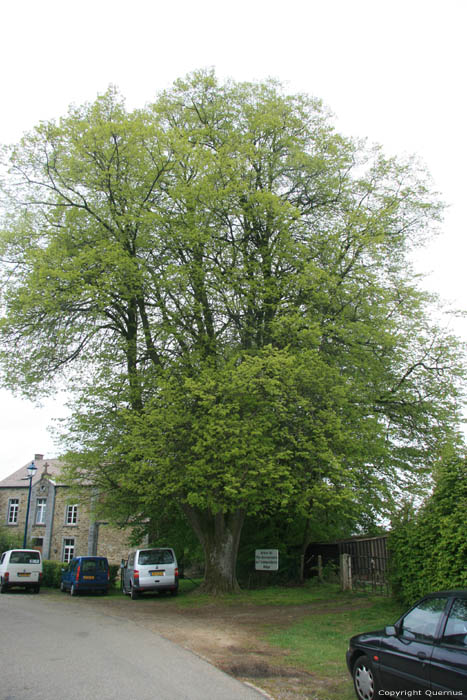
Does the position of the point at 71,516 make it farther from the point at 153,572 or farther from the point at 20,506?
the point at 153,572

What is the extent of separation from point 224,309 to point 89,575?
12309mm

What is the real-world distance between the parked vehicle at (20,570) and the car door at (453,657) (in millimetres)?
21148

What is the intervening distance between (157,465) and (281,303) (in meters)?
6.69

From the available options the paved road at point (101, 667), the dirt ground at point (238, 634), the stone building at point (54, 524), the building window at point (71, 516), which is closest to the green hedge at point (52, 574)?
the dirt ground at point (238, 634)

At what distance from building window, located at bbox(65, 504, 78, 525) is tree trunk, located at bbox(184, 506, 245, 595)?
2722cm

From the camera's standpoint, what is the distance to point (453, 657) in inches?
206

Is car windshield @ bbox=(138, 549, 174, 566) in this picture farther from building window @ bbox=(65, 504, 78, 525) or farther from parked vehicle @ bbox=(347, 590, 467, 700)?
building window @ bbox=(65, 504, 78, 525)

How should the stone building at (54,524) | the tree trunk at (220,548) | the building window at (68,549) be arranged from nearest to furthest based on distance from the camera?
the tree trunk at (220,548), the stone building at (54,524), the building window at (68,549)

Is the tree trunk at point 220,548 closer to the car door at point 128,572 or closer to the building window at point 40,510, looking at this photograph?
the car door at point 128,572

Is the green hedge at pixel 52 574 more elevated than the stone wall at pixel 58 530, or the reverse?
the stone wall at pixel 58 530

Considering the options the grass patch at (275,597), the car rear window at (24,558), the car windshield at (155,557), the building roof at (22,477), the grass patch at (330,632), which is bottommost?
the grass patch at (275,597)

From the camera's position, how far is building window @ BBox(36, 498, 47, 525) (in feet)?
145

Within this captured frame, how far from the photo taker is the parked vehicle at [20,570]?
907 inches

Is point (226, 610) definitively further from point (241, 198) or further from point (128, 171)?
point (128, 171)
